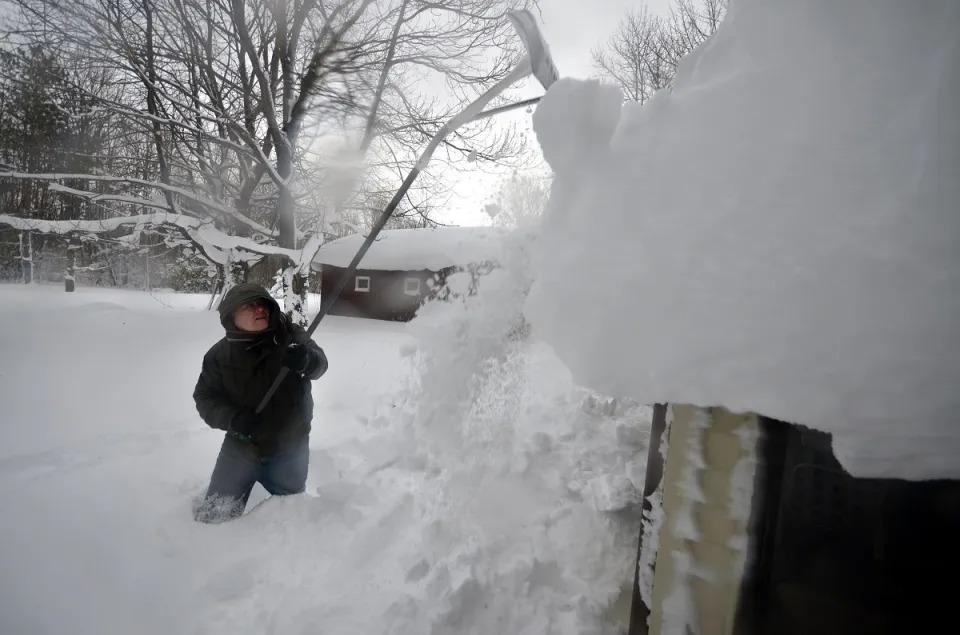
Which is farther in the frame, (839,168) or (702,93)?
(702,93)

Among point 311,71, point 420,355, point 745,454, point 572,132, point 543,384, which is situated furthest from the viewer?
point 311,71

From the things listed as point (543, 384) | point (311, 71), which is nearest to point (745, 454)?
point (543, 384)

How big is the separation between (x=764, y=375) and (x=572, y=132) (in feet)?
3.07

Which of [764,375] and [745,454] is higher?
[764,375]

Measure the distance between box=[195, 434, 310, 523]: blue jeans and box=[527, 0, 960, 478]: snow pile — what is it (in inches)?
86.5

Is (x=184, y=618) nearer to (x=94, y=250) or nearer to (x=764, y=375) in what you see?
(x=764, y=375)

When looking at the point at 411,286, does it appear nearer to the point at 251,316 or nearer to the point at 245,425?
the point at 251,316

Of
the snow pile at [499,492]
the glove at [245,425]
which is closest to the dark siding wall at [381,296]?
the snow pile at [499,492]

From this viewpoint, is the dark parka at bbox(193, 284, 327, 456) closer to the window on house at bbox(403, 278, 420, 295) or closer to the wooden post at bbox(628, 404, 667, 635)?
the wooden post at bbox(628, 404, 667, 635)

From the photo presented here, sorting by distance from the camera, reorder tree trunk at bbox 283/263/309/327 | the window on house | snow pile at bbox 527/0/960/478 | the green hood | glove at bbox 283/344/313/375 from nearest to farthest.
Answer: snow pile at bbox 527/0/960/478, the green hood, glove at bbox 283/344/313/375, tree trunk at bbox 283/263/309/327, the window on house

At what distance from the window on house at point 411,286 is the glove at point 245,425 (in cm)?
1198

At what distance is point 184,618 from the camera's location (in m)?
1.82

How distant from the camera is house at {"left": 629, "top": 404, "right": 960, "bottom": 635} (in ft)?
3.29

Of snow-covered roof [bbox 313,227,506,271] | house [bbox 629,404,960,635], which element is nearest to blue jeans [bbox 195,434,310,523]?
house [bbox 629,404,960,635]
